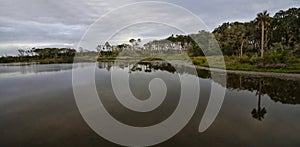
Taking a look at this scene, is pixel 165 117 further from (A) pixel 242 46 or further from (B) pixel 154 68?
(A) pixel 242 46

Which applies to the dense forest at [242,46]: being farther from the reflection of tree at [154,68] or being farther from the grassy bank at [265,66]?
the reflection of tree at [154,68]

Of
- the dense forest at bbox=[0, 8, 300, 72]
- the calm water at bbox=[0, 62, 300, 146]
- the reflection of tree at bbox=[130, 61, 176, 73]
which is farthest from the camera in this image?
the reflection of tree at bbox=[130, 61, 176, 73]

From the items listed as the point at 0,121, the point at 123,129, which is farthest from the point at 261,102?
the point at 0,121

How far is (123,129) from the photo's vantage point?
6070 mm

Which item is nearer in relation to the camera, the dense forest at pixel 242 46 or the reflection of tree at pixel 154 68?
the dense forest at pixel 242 46

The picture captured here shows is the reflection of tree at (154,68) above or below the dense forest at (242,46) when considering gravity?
below

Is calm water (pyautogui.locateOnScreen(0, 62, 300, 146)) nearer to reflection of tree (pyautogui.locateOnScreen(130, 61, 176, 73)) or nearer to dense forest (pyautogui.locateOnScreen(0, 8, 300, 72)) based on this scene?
dense forest (pyautogui.locateOnScreen(0, 8, 300, 72))

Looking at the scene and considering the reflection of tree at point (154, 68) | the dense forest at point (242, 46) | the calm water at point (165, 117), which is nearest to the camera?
the calm water at point (165, 117)

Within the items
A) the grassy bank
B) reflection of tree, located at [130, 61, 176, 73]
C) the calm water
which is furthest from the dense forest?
the calm water

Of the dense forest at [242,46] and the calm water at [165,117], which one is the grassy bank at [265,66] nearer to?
the dense forest at [242,46]

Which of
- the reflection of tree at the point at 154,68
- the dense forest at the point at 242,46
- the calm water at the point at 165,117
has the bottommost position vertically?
the calm water at the point at 165,117

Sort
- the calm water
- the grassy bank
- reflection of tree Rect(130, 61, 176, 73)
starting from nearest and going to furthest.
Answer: the calm water, the grassy bank, reflection of tree Rect(130, 61, 176, 73)

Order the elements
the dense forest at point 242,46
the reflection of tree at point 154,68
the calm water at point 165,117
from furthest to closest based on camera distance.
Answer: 1. the reflection of tree at point 154,68
2. the dense forest at point 242,46
3. the calm water at point 165,117

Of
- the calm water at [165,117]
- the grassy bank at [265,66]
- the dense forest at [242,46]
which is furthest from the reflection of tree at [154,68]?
the calm water at [165,117]
